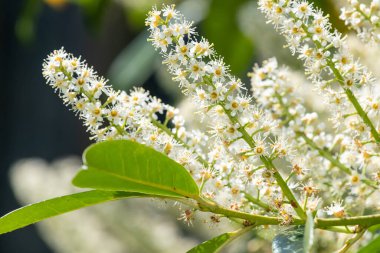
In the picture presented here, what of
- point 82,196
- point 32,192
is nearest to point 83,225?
point 32,192

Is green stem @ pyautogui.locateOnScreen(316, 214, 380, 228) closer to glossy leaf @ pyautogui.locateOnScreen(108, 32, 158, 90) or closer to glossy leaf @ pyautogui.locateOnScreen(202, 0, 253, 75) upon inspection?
glossy leaf @ pyautogui.locateOnScreen(202, 0, 253, 75)

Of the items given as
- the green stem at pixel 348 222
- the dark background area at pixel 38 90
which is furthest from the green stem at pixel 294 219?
the dark background area at pixel 38 90

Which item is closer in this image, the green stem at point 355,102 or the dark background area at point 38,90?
the green stem at point 355,102

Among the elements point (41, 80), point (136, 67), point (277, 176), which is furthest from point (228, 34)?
point (41, 80)

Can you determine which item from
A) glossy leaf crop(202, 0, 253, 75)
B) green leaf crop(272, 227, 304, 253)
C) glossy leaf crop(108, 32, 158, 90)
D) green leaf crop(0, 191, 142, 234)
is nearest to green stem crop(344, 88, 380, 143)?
green leaf crop(272, 227, 304, 253)

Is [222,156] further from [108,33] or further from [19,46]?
[19,46]

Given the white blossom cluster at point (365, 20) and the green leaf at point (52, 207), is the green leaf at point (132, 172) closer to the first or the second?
the green leaf at point (52, 207)
